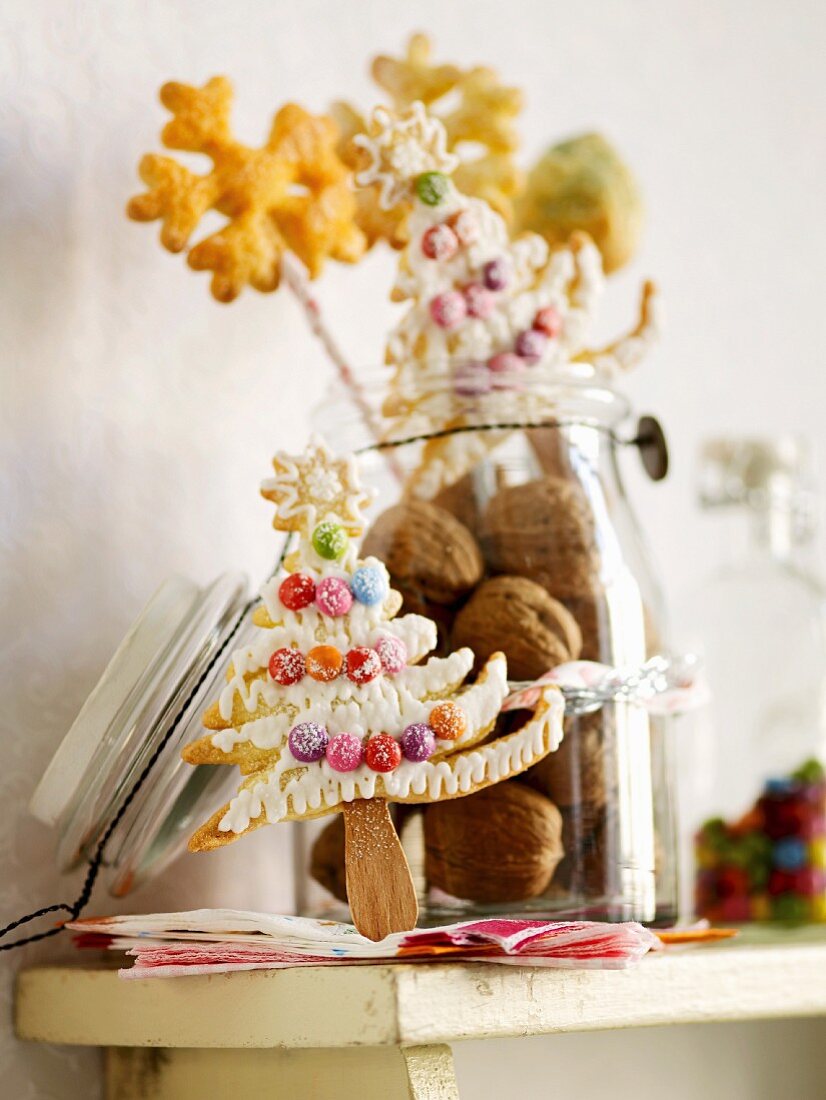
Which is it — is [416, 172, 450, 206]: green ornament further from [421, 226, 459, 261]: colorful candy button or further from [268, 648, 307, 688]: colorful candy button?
[268, 648, 307, 688]: colorful candy button

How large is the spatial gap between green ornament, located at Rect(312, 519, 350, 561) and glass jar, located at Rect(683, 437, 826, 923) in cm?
39

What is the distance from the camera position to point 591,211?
28.3 inches

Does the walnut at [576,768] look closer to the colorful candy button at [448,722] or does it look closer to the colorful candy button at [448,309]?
the colorful candy button at [448,722]

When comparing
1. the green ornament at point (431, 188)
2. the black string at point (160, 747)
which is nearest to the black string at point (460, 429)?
the black string at point (160, 747)

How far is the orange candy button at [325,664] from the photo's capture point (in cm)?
47

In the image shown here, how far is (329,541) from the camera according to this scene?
1.58 feet

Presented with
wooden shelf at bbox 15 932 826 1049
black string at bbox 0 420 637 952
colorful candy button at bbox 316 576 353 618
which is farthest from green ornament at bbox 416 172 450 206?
wooden shelf at bbox 15 932 826 1049

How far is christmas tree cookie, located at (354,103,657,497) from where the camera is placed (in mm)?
588

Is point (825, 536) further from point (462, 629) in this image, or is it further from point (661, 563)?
point (462, 629)

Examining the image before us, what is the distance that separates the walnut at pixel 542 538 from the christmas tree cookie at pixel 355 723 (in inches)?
2.8

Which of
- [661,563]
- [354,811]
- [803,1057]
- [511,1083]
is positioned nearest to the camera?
[354,811]

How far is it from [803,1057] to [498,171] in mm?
496

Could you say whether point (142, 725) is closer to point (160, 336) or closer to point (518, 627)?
point (518, 627)

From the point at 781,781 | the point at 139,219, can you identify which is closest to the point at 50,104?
the point at 139,219
